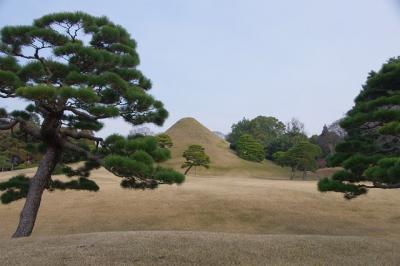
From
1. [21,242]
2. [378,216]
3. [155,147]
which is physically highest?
[155,147]

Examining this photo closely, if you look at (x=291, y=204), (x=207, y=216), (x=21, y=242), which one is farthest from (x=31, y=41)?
(x=291, y=204)

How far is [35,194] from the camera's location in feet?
27.5

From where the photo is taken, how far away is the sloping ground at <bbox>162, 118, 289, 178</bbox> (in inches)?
1496

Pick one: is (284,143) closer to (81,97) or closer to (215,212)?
(215,212)

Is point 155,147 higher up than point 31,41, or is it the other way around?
point 31,41

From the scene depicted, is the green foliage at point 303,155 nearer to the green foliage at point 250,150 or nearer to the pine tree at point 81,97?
the green foliage at point 250,150

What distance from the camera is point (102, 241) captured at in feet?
20.9

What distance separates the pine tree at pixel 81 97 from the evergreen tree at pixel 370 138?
3687mm

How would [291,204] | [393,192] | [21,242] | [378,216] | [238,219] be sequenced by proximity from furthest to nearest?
[393,192] < [291,204] < [378,216] < [238,219] < [21,242]

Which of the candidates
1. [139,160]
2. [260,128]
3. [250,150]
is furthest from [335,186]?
[260,128]

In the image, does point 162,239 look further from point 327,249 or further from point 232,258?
point 327,249

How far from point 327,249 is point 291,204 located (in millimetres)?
9089

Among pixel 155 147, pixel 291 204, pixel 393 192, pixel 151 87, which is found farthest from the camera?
pixel 393 192

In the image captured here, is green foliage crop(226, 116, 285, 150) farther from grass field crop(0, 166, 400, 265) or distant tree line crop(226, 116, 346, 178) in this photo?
grass field crop(0, 166, 400, 265)
